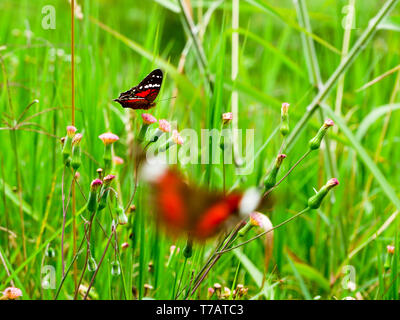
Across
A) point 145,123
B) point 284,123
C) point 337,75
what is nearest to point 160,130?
point 145,123

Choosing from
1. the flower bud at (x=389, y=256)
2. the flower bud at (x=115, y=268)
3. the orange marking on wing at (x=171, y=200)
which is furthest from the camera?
the flower bud at (x=389, y=256)

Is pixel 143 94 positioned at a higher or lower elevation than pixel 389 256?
higher

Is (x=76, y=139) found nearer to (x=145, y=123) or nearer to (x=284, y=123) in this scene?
(x=145, y=123)

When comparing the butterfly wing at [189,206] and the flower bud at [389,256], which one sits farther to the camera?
the flower bud at [389,256]

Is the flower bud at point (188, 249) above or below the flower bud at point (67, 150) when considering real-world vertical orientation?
below

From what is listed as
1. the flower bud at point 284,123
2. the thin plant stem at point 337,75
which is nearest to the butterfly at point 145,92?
the flower bud at point 284,123

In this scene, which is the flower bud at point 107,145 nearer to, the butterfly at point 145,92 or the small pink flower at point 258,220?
the butterfly at point 145,92
